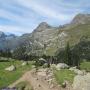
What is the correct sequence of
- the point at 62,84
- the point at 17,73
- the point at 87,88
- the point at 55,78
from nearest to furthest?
the point at 87,88
the point at 62,84
the point at 55,78
the point at 17,73

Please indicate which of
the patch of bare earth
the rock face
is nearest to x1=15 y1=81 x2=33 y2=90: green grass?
the patch of bare earth

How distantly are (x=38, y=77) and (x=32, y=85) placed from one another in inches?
275

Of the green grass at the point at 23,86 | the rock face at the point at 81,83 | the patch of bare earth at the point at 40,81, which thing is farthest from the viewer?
the patch of bare earth at the point at 40,81

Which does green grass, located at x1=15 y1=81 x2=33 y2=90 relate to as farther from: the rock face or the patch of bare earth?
the rock face

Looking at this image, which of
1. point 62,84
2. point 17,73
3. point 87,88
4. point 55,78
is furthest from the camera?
point 17,73

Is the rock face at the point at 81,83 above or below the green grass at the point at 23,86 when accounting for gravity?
above

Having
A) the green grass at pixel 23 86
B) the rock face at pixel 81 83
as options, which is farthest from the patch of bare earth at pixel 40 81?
the rock face at pixel 81 83

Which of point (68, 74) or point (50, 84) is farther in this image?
point (68, 74)

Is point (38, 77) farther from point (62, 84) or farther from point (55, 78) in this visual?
point (62, 84)

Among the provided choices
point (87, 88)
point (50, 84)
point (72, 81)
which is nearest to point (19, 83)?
point (50, 84)

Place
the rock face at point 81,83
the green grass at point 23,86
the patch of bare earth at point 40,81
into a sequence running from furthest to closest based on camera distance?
1. the patch of bare earth at point 40,81
2. the green grass at point 23,86
3. the rock face at point 81,83

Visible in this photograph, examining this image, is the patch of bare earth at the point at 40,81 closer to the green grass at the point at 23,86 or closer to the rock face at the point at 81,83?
the green grass at the point at 23,86

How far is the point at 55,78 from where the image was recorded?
254 ft

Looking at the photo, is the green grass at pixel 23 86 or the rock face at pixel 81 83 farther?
the green grass at pixel 23 86
